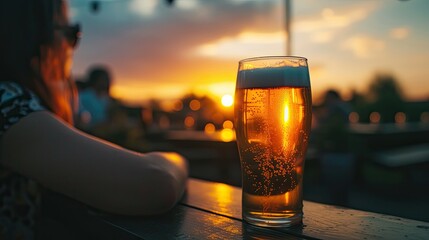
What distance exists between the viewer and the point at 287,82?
803 mm

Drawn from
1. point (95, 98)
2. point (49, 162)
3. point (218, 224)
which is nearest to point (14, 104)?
point (49, 162)

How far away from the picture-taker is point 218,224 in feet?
2.88

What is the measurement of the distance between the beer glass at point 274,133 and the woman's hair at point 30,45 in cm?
73

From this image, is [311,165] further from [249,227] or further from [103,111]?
[249,227]

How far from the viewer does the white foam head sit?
31.6 inches

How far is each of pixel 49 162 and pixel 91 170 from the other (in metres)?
0.12

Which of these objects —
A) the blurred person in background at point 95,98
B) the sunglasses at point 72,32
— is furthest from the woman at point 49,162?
the blurred person in background at point 95,98

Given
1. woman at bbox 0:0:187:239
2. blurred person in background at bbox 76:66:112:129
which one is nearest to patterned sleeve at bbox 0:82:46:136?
woman at bbox 0:0:187:239

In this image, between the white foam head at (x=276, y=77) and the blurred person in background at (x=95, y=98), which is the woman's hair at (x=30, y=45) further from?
the blurred person in background at (x=95, y=98)

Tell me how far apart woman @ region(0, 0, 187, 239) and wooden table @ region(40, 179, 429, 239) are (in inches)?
2.1

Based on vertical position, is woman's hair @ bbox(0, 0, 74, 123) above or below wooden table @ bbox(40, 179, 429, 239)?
above

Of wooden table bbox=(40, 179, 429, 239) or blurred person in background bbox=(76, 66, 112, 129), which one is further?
blurred person in background bbox=(76, 66, 112, 129)

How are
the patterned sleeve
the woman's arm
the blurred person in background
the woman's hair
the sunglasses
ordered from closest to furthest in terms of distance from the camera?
the woman's arm < the patterned sleeve < the woman's hair < the sunglasses < the blurred person in background

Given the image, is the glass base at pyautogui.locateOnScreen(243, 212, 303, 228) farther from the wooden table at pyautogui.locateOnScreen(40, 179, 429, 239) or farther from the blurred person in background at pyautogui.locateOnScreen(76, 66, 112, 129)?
the blurred person in background at pyautogui.locateOnScreen(76, 66, 112, 129)
